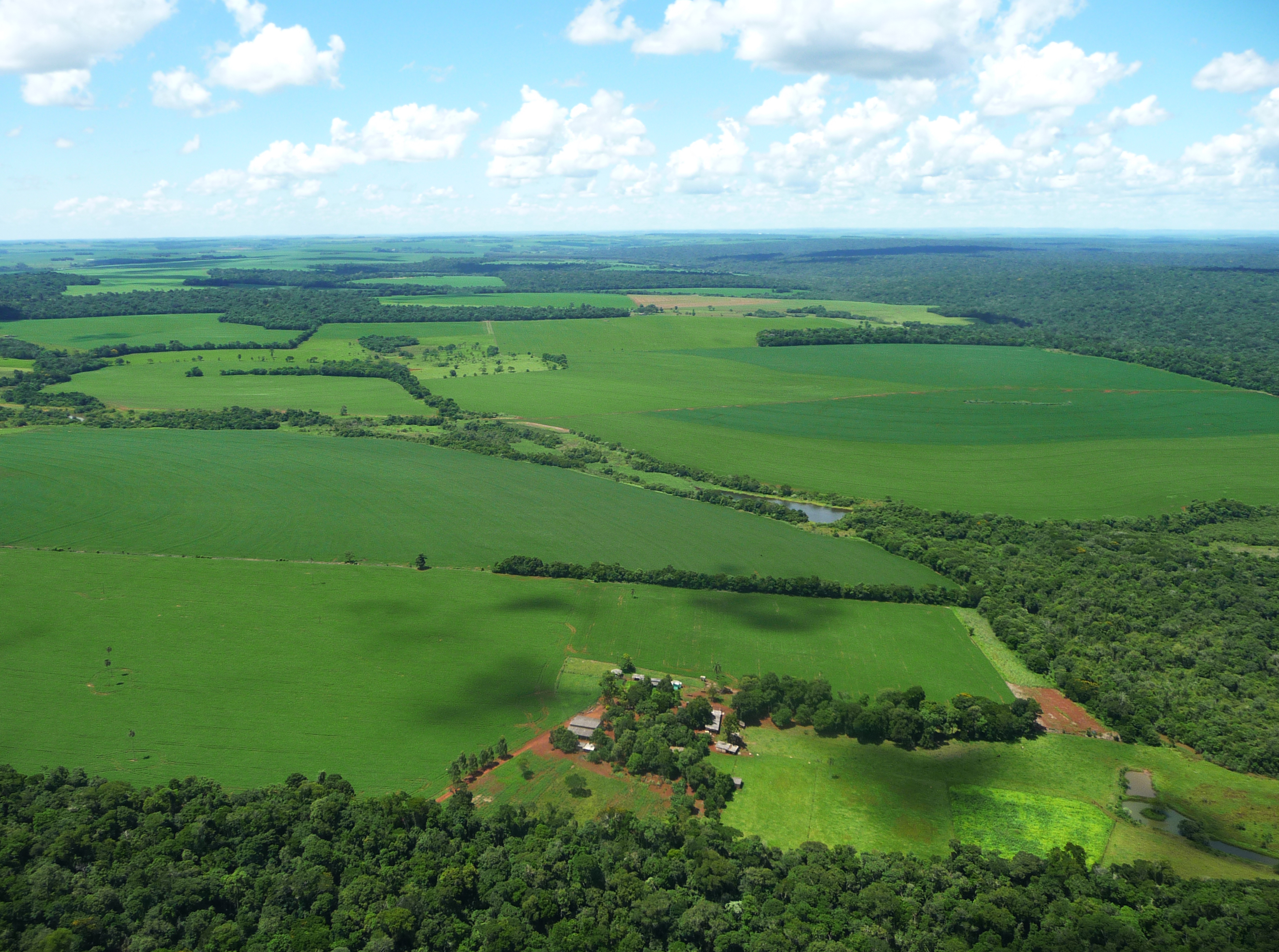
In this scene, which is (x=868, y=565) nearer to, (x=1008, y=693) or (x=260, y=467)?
(x=1008, y=693)

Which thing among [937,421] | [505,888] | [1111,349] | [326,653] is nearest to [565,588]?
[326,653]

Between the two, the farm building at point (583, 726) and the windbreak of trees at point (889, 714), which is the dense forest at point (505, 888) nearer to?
the farm building at point (583, 726)

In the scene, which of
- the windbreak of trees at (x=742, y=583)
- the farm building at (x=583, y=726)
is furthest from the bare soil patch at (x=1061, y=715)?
the farm building at (x=583, y=726)

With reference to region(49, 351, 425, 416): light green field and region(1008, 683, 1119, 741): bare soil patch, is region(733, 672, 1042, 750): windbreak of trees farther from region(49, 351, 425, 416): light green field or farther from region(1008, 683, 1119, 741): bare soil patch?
region(49, 351, 425, 416): light green field

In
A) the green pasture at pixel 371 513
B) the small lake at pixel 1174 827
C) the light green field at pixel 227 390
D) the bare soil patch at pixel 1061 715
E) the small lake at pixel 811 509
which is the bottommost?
the small lake at pixel 1174 827

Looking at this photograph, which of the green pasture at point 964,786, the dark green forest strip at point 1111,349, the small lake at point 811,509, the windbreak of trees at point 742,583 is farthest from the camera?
the dark green forest strip at point 1111,349

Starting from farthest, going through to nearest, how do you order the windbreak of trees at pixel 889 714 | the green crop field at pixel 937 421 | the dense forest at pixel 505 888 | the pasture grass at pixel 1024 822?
the green crop field at pixel 937 421 → the windbreak of trees at pixel 889 714 → the pasture grass at pixel 1024 822 → the dense forest at pixel 505 888

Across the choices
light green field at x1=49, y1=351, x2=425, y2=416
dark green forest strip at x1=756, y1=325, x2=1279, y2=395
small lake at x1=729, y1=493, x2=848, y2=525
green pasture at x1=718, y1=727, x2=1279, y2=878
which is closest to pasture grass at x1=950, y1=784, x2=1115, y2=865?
green pasture at x1=718, y1=727, x2=1279, y2=878
